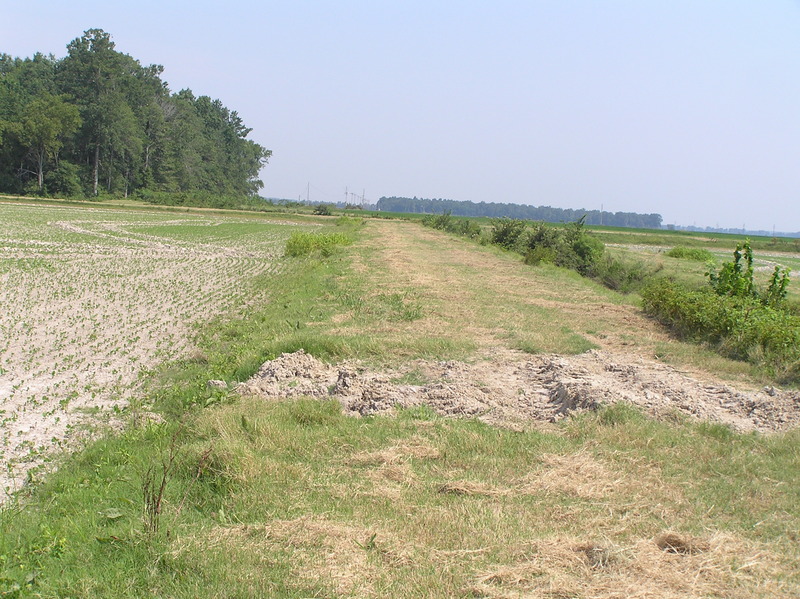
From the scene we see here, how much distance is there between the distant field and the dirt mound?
222 centimetres

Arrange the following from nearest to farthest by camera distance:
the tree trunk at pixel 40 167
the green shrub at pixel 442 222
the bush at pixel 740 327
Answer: the bush at pixel 740 327 → the green shrub at pixel 442 222 → the tree trunk at pixel 40 167

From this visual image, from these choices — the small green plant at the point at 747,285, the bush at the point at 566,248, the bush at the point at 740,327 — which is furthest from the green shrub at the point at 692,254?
the bush at the point at 740,327

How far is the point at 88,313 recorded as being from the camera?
1319 cm

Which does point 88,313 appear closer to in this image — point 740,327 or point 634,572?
point 740,327

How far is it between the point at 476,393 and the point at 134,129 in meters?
74.7

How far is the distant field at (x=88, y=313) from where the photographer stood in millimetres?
7500

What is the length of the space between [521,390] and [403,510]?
3066 mm

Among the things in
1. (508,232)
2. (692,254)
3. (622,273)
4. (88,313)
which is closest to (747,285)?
(622,273)

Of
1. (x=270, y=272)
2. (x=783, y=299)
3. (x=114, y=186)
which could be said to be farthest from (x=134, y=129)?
(x=783, y=299)

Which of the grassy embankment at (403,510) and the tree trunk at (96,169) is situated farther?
the tree trunk at (96,169)

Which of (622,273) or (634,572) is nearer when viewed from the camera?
(634,572)

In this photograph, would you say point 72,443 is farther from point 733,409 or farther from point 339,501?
point 733,409

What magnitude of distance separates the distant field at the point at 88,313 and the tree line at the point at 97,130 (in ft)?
133

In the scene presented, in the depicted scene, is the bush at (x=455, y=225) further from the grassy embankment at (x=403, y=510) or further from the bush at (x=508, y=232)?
the grassy embankment at (x=403, y=510)
